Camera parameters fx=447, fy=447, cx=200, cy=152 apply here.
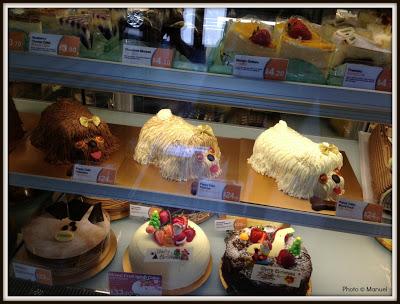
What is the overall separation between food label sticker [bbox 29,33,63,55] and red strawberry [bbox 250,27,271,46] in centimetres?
59

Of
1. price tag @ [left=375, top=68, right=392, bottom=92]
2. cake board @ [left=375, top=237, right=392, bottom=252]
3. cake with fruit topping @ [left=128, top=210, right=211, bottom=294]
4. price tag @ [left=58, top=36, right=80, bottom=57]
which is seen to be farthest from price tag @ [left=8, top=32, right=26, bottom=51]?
cake board @ [left=375, top=237, right=392, bottom=252]

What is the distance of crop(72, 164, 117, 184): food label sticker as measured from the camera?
157 cm

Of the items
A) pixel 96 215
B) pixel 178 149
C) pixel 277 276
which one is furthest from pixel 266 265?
pixel 96 215

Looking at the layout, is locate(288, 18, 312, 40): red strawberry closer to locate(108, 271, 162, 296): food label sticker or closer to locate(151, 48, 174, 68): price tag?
locate(151, 48, 174, 68): price tag

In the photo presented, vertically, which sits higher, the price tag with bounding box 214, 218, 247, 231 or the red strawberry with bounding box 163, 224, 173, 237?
the red strawberry with bounding box 163, 224, 173, 237

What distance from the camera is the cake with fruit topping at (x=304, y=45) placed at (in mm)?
1381

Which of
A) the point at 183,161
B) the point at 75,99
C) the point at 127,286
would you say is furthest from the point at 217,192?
the point at 75,99

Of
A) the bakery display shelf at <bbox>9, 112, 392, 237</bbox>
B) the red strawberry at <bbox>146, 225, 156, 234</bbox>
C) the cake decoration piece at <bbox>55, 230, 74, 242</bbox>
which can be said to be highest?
the bakery display shelf at <bbox>9, 112, 392, 237</bbox>

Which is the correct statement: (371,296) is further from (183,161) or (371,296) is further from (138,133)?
(138,133)

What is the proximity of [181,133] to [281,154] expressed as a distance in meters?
0.40

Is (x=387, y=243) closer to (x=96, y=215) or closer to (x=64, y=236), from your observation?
(x=96, y=215)

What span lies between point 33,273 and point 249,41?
46.3 inches

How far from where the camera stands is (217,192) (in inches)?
60.9

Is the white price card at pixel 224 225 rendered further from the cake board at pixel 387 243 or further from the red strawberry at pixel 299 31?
the red strawberry at pixel 299 31
